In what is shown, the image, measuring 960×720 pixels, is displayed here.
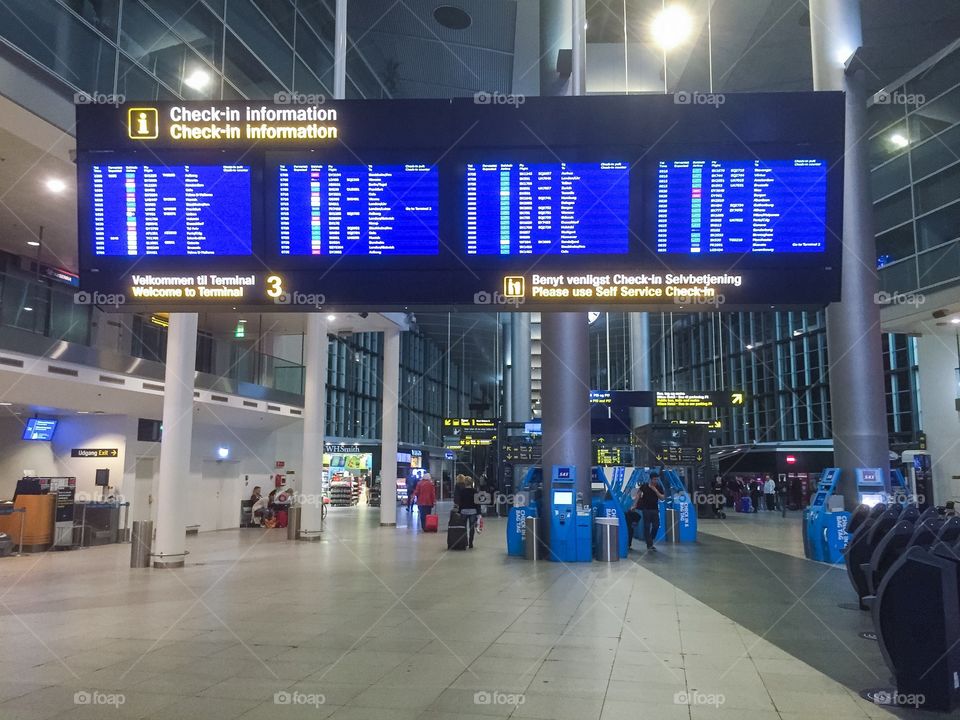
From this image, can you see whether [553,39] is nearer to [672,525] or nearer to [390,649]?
[390,649]

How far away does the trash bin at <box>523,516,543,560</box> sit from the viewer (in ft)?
45.2

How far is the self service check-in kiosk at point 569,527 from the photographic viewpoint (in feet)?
44.0

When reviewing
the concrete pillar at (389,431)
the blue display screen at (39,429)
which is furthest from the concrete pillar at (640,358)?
the blue display screen at (39,429)

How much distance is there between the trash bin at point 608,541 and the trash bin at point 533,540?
3.55ft

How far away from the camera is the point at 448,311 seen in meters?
6.24

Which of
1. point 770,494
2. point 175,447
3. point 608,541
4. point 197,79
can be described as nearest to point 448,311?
point 608,541

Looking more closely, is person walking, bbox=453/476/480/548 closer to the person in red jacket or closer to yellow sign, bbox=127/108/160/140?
the person in red jacket

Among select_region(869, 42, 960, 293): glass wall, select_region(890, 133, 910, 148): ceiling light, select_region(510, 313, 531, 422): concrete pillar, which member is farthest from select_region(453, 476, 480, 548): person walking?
select_region(510, 313, 531, 422): concrete pillar

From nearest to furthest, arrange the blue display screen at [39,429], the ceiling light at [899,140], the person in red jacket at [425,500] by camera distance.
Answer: the blue display screen at [39,429] < the person in red jacket at [425,500] < the ceiling light at [899,140]

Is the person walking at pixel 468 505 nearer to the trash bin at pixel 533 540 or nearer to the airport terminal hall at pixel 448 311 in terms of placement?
the airport terminal hall at pixel 448 311

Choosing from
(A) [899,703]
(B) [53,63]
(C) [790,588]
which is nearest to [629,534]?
(C) [790,588]

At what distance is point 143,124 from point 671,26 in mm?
14547

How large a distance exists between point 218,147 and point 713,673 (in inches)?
233

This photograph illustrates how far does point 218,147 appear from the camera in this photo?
607 centimetres
